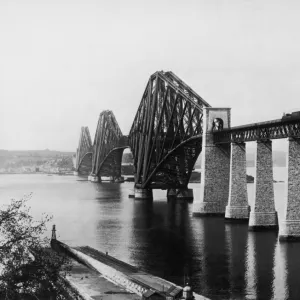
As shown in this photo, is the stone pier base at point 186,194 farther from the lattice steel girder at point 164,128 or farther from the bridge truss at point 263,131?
the bridge truss at point 263,131

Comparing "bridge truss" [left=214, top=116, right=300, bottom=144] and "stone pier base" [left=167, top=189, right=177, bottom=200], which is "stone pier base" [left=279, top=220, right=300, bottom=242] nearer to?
"bridge truss" [left=214, top=116, right=300, bottom=144]

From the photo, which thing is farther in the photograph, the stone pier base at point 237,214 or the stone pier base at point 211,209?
the stone pier base at point 211,209

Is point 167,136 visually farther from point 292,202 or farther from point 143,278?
point 143,278

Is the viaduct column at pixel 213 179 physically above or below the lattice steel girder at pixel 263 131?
below

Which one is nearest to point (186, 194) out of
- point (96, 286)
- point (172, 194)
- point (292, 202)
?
point (172, 194)

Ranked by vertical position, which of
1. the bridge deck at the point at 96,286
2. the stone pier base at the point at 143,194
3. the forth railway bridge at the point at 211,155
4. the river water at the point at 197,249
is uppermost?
the forth railway bridge at the point at 211,155

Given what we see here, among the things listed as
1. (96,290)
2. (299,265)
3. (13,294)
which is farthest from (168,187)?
(13,294)

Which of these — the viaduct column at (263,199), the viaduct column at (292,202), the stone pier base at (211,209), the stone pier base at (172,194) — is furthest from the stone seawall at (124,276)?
the stone pier base at (172,194)
